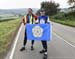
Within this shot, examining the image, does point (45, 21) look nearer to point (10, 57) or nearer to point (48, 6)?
point (10, 57)

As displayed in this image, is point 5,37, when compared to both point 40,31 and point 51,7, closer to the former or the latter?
point 40,31

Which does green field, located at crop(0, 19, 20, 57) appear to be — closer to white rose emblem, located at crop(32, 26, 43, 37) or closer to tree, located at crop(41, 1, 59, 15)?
white rose emblem, located at crop(32, 26, 43, 37)

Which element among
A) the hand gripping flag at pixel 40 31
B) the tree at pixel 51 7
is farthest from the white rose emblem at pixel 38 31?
the tree at pixel 51 7

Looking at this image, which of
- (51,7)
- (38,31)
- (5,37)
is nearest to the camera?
(38,31)

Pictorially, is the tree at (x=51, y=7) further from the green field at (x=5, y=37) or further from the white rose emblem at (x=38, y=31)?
the white rose emblem at (x=38, y=31)

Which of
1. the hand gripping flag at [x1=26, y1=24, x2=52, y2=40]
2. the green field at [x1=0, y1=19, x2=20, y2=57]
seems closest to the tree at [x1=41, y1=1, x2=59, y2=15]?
the green field at [x1=0, y1=19, x2=20, y2=57]

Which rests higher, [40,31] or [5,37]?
[40,31]

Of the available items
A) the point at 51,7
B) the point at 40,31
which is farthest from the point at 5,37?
the point at 51,7

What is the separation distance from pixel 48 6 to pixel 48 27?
8452cm

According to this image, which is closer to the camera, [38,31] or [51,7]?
[38,31]

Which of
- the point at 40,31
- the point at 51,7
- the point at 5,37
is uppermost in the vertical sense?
the point at 40,31

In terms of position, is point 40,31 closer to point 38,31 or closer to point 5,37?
point 38,31

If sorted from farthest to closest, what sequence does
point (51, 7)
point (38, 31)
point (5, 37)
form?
1. point (51, 7)
2. point (5, 37)
3. point (38, 31)

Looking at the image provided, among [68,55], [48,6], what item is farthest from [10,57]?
[48,6]
